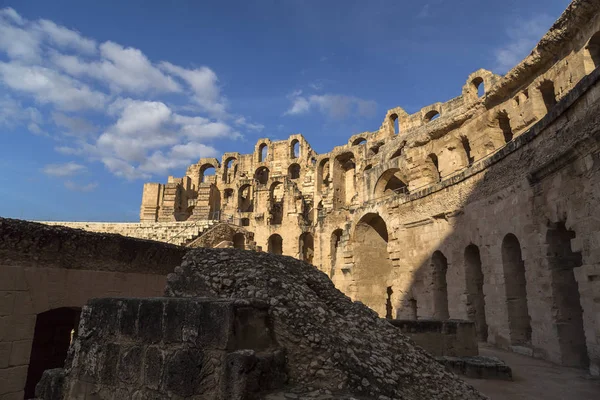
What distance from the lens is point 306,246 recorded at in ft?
104

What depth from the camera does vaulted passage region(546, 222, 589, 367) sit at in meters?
8.50

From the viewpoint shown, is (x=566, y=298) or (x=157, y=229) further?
(x=157, y=229)

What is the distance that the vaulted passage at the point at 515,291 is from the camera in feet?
34.5

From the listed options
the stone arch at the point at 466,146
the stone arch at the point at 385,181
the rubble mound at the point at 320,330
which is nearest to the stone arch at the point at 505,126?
the stone arch at the point at 466,146

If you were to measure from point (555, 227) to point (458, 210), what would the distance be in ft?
14.4

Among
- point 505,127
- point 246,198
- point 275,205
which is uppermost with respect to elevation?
point 246,198

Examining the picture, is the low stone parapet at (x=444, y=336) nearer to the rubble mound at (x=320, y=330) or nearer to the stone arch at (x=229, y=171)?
the rubble mound at (x=320, y=330)

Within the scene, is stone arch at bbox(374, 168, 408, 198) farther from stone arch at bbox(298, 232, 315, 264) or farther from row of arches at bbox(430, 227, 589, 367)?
stone arch at bbox(298, 232, 315, 264)

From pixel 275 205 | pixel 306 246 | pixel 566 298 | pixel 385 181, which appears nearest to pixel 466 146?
pixel 385 181

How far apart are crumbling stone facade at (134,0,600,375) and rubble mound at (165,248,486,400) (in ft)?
17.8

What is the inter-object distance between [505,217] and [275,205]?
83.6 feet

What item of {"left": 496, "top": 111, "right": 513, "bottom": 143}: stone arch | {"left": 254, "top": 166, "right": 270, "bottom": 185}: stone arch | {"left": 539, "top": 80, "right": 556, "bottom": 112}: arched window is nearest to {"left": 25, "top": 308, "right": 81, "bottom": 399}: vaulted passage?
{"left": 539, "top": 80, "right": 556, "bottom": 112}: arched window

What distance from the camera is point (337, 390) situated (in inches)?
123

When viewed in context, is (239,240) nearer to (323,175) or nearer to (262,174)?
(323,175)
